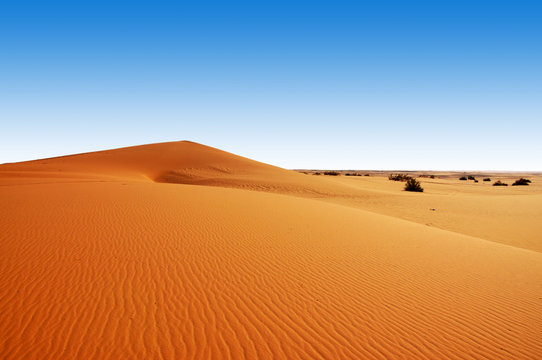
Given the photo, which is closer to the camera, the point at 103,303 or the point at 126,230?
the point at 103,303

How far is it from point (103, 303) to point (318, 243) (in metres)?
5.26

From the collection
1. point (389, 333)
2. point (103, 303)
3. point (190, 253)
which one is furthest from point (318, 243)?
point (103, 303)

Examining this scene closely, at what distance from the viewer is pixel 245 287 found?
5.20m

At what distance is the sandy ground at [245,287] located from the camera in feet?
12.2

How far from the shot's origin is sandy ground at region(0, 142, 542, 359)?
3707mm

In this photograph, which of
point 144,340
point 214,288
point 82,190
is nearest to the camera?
point 144,340

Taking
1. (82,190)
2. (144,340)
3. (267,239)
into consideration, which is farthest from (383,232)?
(82,190)

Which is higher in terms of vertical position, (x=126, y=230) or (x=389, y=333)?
(x=126, y=230)

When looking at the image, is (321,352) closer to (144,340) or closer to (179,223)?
(144,340)

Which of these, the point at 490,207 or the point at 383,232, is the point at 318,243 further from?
the point at 490,207

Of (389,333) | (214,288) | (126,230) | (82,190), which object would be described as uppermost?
(82,190)

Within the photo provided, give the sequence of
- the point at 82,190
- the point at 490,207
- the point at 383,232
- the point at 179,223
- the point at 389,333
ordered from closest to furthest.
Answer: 1. the point at 389,333
2. the point at 179,223
3. the point at 383,232
4. the point at 82,190
5. the point at 490,207

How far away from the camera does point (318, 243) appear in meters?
8.13

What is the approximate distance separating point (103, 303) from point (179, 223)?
472 centimetres
